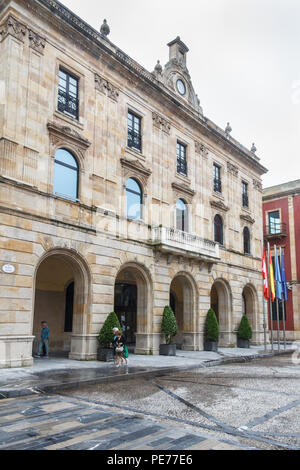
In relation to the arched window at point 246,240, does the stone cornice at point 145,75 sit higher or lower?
higher

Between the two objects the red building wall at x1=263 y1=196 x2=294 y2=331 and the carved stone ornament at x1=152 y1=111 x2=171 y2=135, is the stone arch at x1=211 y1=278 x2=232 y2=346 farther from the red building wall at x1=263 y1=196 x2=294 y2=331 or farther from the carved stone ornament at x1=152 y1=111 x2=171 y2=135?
the red building wall at x1=263 y1=196 x2=294 y2=331

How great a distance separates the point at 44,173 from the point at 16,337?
21.1ft

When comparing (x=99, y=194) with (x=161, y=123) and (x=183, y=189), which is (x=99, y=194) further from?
(x=161, y=123)

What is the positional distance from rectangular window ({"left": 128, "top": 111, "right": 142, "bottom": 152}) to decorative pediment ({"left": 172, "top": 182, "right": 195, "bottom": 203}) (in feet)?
10.6

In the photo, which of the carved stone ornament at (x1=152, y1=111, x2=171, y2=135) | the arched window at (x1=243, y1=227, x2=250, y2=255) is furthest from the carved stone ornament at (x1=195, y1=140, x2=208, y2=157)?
the arched window at (x1=243, y1=227, x2=250, y2=255)

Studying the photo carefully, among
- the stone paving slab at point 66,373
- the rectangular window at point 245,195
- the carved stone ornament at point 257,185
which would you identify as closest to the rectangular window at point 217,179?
the rectangular window at point 245,195

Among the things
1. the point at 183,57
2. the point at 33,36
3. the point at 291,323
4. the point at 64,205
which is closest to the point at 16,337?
the point at 64,205

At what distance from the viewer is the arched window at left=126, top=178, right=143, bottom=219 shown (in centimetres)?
2057

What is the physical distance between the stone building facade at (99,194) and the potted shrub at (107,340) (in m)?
0.50

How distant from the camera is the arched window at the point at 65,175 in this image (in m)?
17.2

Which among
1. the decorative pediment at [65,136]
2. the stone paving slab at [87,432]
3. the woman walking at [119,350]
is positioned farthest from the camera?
the decorative pediment at [65,136]

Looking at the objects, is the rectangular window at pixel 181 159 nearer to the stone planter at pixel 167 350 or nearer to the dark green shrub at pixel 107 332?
the stone planter at pixel 167 350

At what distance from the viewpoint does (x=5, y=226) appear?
14633 mm

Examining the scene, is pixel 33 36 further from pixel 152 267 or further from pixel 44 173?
pixel 152 267
